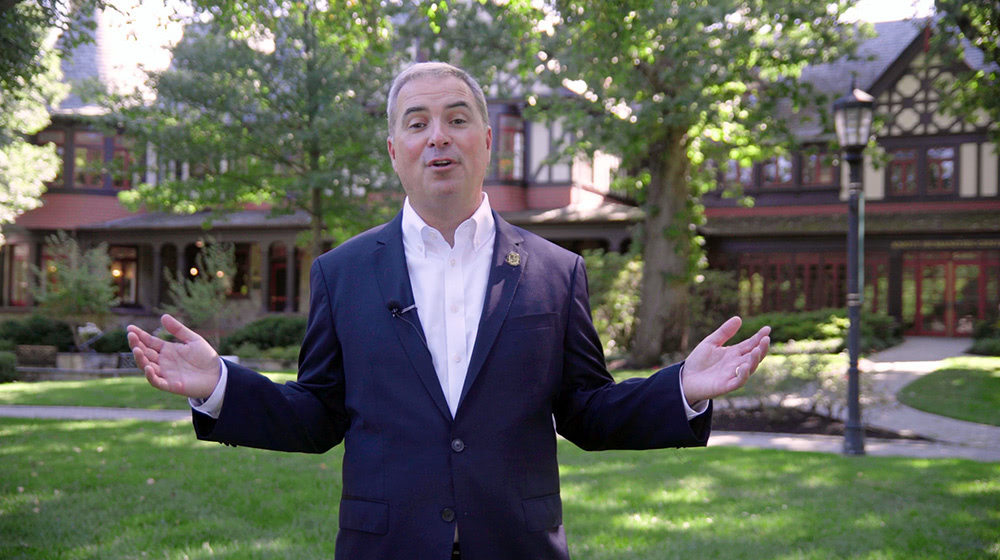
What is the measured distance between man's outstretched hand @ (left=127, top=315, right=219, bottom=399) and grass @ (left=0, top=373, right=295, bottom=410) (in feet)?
40.3

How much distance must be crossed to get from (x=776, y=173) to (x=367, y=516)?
32.7 metres

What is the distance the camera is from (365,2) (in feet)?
33.6

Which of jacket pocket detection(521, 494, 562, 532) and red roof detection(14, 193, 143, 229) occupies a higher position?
red roof detection(14, 193, 143, 229)

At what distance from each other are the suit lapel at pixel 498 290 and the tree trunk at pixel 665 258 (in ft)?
60.5

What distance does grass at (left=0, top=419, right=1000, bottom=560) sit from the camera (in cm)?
615

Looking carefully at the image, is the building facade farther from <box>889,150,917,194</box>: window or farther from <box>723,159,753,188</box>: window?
<box>723,159,753,188</box>: window

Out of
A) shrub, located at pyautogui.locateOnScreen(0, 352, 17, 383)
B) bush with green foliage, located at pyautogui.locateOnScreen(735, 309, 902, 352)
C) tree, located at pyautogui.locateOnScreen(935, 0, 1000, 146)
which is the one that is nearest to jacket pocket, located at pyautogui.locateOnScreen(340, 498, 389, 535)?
tree, located at pyautogui.locateOnScreen(935, 0, 1000, 146)

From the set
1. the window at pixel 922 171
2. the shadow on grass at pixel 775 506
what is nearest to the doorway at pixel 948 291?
the window at pixel 922 171

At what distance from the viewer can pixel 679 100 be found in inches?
704

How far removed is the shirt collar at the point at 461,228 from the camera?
2.85 meters

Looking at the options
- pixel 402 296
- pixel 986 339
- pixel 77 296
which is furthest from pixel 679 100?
pixel 77 296

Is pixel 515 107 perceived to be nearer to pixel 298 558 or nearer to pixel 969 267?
pixel 969 267

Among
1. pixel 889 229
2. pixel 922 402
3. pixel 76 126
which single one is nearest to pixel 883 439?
pixel 922 402

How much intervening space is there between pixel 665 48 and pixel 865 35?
19.2ft
